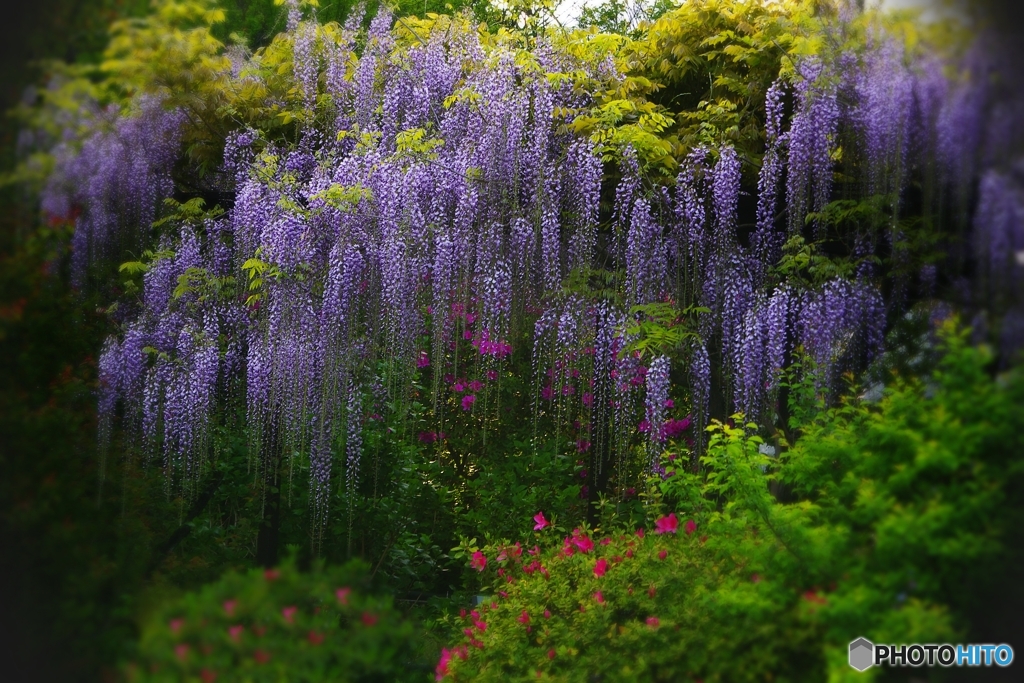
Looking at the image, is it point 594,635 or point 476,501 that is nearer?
point 594,635

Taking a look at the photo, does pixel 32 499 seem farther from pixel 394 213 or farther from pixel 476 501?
pixel 476 501

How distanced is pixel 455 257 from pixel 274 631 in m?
2.57

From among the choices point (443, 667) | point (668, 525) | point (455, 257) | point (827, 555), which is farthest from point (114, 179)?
point (827, 555)

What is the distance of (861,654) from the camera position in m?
2.62

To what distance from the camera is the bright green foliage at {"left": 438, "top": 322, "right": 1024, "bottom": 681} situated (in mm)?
2561

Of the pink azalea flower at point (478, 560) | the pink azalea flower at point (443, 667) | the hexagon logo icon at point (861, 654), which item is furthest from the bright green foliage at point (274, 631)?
the pink azalea flower at point (478, 560)

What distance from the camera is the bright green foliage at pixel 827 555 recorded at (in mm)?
2561

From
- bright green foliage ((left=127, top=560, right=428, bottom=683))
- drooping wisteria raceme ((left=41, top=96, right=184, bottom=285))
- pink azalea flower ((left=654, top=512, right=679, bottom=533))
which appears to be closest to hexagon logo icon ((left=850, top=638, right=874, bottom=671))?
bright green foliage ((left=127, top=560, right=428, bottom=683))

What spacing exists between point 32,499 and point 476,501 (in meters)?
4.26

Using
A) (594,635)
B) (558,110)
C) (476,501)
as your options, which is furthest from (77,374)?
(476,501)

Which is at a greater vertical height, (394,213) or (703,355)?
(394,213)

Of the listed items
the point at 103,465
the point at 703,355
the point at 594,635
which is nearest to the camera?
the point at 103,465

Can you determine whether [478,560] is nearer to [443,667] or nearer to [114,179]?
[443,667]

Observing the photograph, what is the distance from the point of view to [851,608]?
264 centimetres
